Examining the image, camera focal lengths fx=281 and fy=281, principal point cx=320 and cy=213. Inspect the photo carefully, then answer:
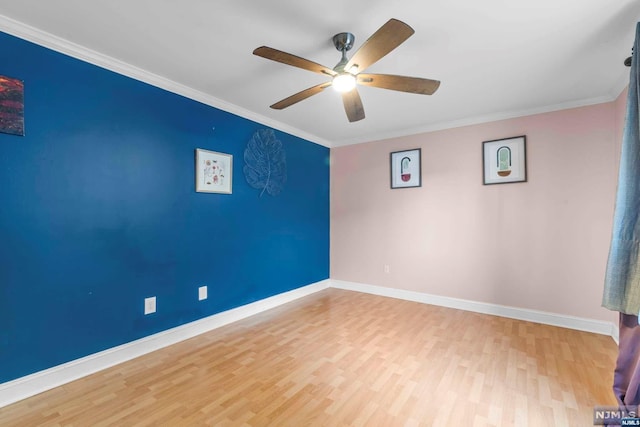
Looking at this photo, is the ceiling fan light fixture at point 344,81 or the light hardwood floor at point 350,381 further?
the ceiling fan light fixture at point 344,81

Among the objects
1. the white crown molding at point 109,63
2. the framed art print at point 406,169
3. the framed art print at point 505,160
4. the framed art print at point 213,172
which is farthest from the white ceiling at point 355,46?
the framed art print at point 406,169

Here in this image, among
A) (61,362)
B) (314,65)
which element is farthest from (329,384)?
(314,65)

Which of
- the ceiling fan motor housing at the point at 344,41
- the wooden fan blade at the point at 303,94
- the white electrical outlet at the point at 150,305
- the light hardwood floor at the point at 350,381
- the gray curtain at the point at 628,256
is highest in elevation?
the ceiling fan motor housing at the point at 344,41

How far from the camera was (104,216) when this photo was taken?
2.14 m

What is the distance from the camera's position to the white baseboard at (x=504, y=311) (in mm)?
2795

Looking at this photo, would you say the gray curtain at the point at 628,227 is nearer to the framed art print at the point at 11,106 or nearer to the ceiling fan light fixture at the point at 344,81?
the ceiling fan light fixture at the point at 344,81

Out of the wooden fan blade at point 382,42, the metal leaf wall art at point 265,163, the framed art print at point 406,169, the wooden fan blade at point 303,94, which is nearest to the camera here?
the wooden fan blade at point 382,42

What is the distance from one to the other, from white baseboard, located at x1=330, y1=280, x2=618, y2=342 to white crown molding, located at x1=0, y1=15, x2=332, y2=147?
291 cm

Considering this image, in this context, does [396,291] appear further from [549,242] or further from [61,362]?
[61,362]

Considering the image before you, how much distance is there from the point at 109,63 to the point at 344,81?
5.99 ft

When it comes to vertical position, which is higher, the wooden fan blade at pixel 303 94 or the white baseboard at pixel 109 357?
the wooden fan blade at pixel 303 94

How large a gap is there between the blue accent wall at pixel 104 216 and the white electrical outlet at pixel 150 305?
0.04m

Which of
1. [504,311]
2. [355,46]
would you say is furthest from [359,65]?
[504,311]

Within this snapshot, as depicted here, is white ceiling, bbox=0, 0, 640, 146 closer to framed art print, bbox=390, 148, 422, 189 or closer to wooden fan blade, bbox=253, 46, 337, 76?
wooden fan blade, bbox=253, 46, 337, 76
